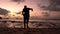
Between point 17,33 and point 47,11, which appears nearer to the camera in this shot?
point 17,33

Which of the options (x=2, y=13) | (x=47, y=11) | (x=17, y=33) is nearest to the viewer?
(x=17, y=33)

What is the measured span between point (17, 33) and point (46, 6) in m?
13.6

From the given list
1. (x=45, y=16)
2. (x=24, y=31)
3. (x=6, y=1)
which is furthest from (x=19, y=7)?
(x=24, y=31)

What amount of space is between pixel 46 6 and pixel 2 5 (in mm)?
6171

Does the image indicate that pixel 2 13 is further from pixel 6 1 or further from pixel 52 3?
pixel 52 3

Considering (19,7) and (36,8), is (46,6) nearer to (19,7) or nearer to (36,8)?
(36,8)

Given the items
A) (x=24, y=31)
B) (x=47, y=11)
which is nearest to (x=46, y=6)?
(x=47, y=11)

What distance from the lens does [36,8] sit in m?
26.9

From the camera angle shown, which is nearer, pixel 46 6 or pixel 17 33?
pixel 17 33

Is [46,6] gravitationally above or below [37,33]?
above

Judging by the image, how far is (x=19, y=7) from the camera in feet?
88.1

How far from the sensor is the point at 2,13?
25781 mm

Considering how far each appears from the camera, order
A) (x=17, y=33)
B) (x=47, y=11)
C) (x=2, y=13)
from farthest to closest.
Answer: (x=47, y=11)
(x=2, y=13)
(x=17, y=33)

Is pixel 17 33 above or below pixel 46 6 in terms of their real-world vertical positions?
below
